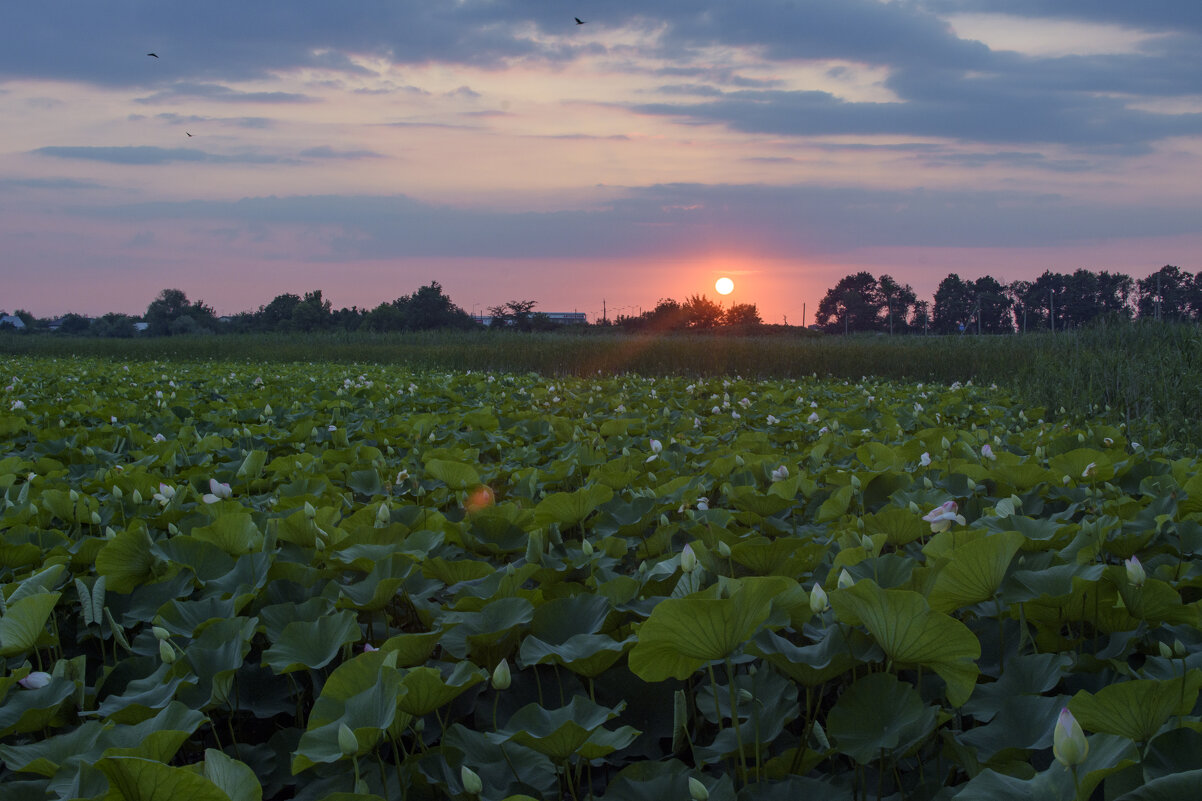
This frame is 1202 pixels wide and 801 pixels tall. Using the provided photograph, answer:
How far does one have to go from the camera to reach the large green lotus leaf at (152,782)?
955 millimetres

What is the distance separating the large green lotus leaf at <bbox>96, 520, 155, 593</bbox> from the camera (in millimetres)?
2031

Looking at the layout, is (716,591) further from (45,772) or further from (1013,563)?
(45,772)

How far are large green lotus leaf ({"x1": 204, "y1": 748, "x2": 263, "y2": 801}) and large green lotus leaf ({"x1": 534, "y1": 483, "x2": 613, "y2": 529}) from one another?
1.30m

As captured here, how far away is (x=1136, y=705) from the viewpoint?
3.83 ft

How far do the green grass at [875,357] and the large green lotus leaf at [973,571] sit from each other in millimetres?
5025

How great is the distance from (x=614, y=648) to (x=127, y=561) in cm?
136

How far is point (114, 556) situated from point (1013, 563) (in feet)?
6.96

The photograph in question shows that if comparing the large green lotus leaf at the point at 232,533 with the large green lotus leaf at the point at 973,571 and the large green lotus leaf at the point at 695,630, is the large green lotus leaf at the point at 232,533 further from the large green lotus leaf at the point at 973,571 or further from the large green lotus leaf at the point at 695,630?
the large green lotus leaf at the point at 973,571

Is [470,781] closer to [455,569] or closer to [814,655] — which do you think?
[814,655]

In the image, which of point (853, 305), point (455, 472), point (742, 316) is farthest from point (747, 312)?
point (455, 472)

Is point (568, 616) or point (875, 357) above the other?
point (875, 357)

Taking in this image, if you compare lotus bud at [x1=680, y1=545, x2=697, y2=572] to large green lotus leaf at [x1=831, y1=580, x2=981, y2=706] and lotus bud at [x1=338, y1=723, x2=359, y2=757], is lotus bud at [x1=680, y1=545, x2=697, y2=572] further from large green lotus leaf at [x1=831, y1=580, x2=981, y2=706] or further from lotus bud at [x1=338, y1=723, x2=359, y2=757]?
lotus bud at [x1=338, y1=723, x2=359, y2=757]

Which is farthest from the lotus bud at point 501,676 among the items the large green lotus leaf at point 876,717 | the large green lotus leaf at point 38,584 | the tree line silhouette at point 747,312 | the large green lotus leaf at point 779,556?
the tree line silhouette at point 747,312

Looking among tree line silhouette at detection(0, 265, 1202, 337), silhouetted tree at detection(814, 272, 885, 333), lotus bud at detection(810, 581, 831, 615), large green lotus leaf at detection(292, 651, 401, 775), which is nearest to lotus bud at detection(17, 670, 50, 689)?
large green lotus leaf at detection(292, 651, 401, 775)
